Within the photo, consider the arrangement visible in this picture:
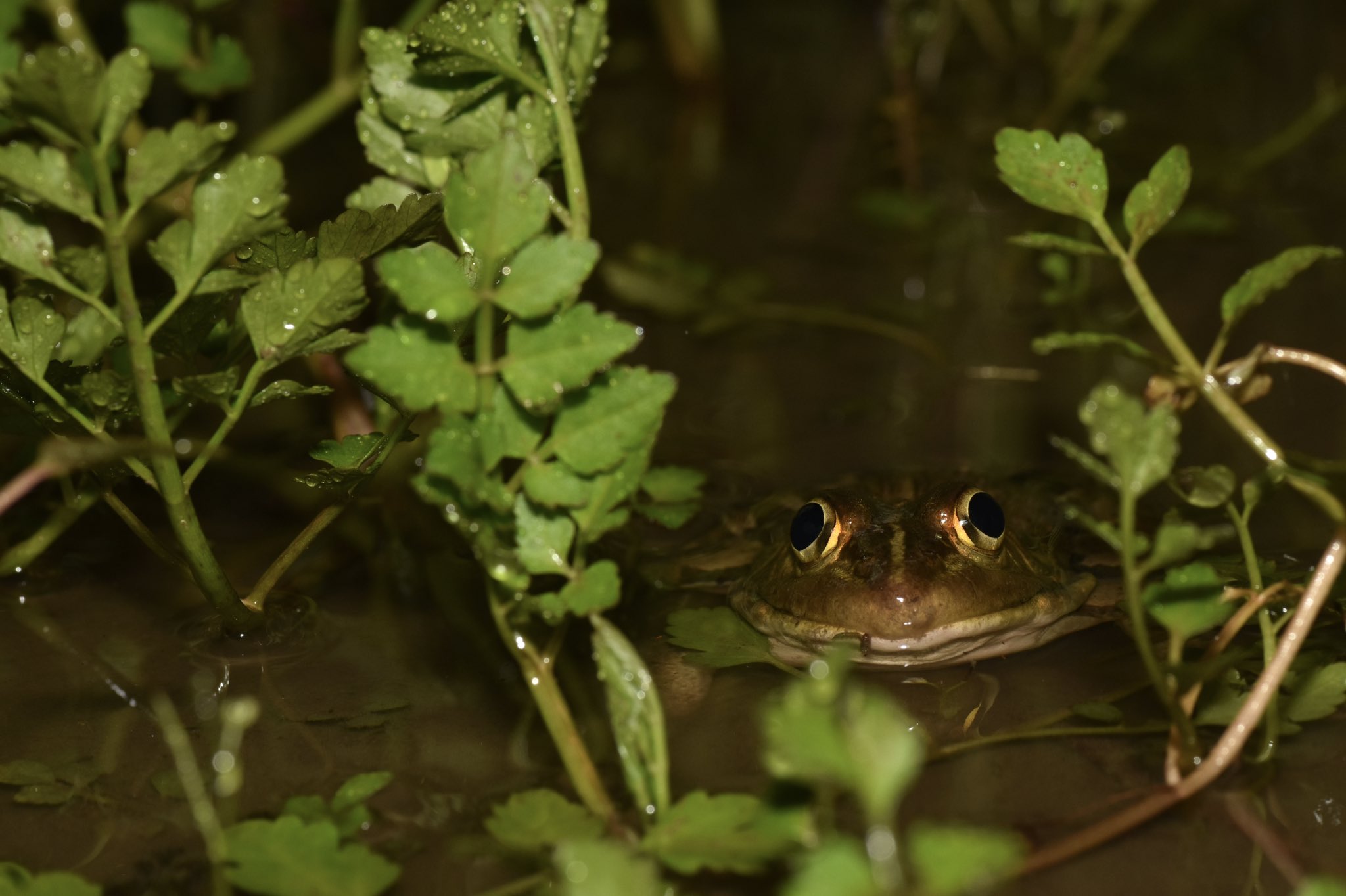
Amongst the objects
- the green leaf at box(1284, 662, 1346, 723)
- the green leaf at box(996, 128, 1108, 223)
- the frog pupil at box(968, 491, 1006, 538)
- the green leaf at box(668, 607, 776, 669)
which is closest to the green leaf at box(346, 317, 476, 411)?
the green leaf at box(668, 607, 776, 669)

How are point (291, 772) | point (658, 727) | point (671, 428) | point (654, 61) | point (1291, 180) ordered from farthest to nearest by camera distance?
point (654, 61) < point (1291, 180) < point (671, 428) < point (291, 772) < point (658, 727)

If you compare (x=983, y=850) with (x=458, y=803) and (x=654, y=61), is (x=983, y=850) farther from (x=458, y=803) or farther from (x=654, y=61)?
(x=654, y=61)

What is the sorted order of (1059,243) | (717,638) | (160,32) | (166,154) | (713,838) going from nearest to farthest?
(713,838), (166,154), (1059,243), (717,638), (160,32)

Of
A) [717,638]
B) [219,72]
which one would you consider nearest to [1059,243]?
[717,638]

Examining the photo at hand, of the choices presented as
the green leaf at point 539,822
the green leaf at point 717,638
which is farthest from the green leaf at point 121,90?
the green leaf at point 717,638

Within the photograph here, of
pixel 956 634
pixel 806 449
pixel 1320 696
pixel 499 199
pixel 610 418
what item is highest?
pixel 499 199

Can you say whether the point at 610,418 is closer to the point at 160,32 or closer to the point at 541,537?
the point at 541,537

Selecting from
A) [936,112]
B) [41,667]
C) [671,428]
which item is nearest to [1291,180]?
[936,112]
